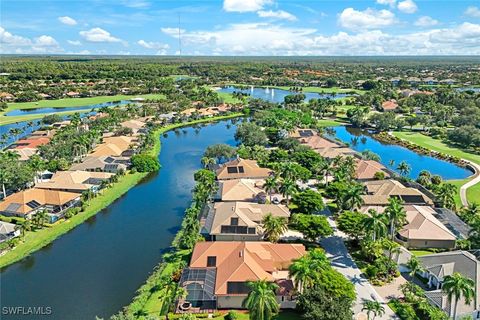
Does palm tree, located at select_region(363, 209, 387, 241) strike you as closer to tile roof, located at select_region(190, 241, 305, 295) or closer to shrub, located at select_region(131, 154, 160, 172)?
tile roof, located at select_region(190, 241, 305, 295)

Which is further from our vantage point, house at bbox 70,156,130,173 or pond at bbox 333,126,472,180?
pond at bbox 333,126,472,180

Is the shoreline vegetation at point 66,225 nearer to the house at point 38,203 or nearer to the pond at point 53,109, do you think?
the house at point 38,203

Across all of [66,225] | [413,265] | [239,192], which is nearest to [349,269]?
[413,265]

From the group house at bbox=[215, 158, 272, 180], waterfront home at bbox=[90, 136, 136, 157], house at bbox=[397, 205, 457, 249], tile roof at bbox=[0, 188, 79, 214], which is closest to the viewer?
house at bbox=[397, 205, 457, 249]

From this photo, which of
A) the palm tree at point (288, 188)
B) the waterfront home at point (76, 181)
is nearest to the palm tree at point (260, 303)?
the palm tree at point (288, 188)

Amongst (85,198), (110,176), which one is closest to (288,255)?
(85,198)

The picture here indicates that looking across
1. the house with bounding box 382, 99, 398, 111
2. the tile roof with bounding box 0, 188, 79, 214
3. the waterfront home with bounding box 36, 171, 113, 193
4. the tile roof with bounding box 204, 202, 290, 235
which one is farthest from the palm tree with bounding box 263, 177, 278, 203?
the house with bounding box 382, 99, 398, 111

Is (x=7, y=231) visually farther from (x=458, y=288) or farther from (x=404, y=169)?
(x=404, y=169)
